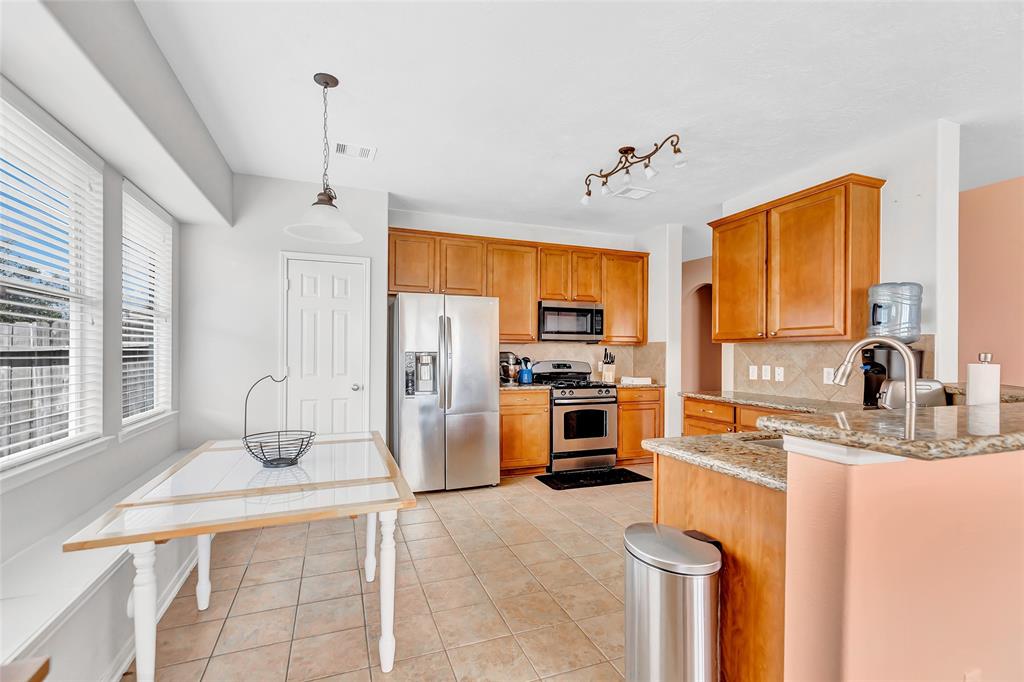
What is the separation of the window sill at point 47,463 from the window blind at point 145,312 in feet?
1.59

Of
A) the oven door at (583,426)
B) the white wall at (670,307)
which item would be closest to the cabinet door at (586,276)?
the white wall at (670,307)

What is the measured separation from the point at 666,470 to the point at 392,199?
3.50 meters

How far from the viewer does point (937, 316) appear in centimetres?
275

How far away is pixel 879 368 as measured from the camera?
2875 millimetres

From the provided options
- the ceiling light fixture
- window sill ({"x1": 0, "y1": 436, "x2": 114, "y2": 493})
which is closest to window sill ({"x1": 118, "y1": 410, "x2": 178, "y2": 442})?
window sill ({"x1": 0, "y1": 436, "x2": 114, "y2": 493})

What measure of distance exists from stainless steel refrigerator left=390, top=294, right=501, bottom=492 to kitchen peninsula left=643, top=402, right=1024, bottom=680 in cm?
299

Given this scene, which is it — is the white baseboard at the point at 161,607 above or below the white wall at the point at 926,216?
below

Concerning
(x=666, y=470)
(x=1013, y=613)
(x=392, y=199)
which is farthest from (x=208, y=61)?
(x=1013, y=613)

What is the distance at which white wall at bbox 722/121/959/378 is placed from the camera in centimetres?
276

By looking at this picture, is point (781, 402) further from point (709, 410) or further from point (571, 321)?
point (571, 321)

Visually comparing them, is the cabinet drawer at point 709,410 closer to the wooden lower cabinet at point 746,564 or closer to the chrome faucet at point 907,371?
the wooden lower cabinet at point 746,564

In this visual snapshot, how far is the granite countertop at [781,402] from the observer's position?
307 centimetres

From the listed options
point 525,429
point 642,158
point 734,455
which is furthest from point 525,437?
point 734,455

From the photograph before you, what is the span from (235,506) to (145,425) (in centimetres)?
174
